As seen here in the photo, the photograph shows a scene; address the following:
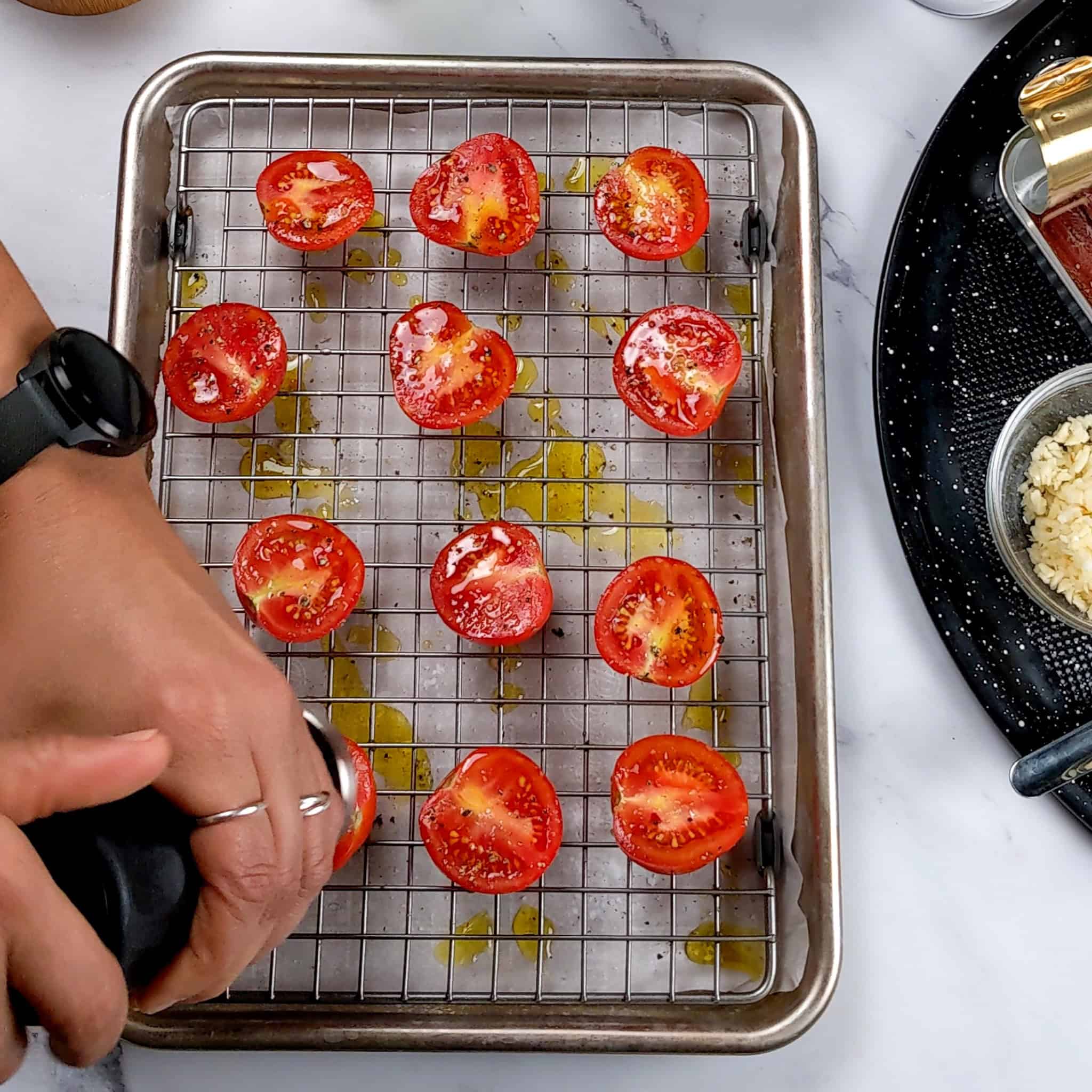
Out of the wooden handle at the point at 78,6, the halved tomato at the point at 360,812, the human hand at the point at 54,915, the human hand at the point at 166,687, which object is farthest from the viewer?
the wooden handle at the point at 78,6

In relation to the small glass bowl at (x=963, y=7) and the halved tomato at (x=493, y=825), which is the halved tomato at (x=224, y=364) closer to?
the halved tomato at (x=493, y=825)

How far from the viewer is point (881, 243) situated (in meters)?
0.81

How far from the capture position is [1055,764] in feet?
2.19

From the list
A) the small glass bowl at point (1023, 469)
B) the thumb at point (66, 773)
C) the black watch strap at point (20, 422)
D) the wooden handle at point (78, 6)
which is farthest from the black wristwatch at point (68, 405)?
the small glass bowl at point (1023, 469)

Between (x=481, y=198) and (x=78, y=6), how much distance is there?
1.18 ft

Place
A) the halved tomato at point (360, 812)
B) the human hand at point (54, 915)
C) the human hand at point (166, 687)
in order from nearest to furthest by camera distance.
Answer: the human hand at point (54, 915) → the human hand at point (166, 687) → the halved tomato at point (360, 812)

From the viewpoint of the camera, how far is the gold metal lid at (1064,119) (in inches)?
28.0

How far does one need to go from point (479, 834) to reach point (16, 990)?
323mm

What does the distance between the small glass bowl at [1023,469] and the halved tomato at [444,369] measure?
345 mm

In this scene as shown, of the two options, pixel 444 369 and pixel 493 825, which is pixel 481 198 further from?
pixel 493 825

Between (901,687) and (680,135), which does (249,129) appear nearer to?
(680,135)

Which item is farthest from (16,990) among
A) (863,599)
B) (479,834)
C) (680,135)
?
(680,135)

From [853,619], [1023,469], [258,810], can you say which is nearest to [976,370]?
[1023,469]

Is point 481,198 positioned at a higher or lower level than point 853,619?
higher
